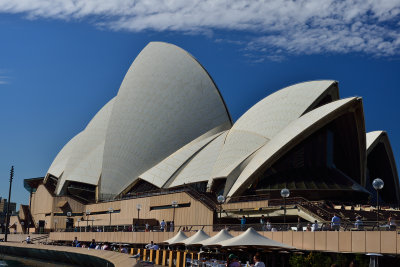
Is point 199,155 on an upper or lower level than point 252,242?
upper

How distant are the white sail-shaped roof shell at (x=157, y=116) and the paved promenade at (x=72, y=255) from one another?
13492 mm

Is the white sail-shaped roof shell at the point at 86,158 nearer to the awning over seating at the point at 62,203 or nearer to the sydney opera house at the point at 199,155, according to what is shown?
the sydney opera house at the point at 199,155

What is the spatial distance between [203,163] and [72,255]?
16.4m

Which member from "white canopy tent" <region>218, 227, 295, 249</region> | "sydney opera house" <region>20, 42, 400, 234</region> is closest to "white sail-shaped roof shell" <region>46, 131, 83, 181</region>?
"sydney opera house" <region>20, 42, 400, 234</region>

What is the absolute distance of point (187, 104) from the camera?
47.2 meters

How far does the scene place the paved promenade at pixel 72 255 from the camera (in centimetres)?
1880

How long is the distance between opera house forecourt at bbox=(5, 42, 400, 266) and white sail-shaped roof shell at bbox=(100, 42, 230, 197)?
0.09m

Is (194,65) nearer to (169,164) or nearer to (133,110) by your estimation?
(133,110)

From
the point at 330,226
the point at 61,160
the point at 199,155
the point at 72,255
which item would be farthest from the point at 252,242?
the point at 61,160

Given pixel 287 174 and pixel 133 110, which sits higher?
pixel 133 110

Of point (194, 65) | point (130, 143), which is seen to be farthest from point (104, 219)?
point (194, 65)

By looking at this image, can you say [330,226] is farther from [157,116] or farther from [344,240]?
[157,116]

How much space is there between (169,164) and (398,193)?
19668 millimetres

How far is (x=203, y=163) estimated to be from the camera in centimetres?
3978
